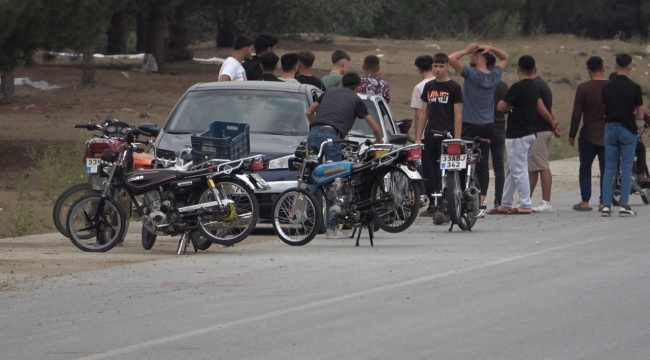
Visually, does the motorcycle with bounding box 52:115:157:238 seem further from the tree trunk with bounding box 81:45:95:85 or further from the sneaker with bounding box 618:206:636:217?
the tree trunk with bounding box 81:45:95:85

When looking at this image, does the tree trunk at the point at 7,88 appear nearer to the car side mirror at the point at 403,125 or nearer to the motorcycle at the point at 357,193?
the car side mirror at the point at 403,125

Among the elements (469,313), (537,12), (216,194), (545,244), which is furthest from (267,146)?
(537,12)

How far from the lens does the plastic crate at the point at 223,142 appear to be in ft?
38.9

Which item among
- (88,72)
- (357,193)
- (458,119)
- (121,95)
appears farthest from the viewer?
(88,72)

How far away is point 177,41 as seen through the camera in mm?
42750

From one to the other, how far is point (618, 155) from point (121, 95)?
19768 mm

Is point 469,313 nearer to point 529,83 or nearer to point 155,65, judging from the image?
point 529,83

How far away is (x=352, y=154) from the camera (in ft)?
42.4

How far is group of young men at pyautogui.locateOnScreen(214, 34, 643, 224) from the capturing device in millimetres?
14133

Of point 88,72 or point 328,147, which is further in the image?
point 88,72

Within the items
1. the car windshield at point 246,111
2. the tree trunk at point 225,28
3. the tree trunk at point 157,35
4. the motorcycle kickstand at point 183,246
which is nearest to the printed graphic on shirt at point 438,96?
the car windshield at point 246,111

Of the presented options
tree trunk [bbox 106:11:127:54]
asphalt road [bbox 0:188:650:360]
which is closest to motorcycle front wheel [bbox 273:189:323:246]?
asphalt road [bbox 0:188:650:360]

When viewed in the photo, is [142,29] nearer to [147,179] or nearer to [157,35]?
[157,35]

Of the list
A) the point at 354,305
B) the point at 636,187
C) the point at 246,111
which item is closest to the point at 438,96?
the point at 246,111
